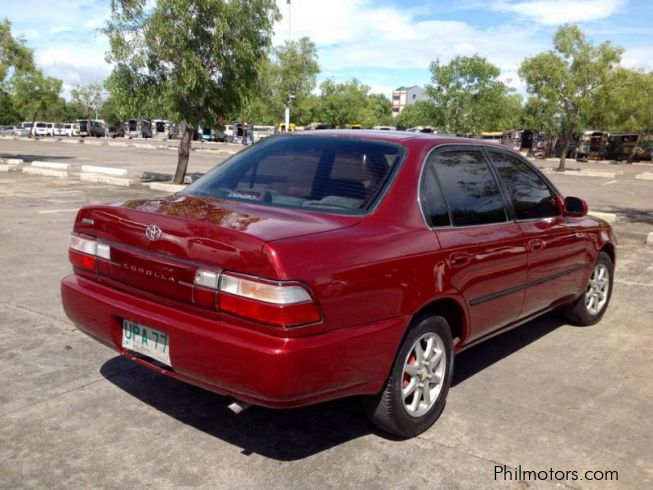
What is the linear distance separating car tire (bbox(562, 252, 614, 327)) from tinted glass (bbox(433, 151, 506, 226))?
5.91 feet

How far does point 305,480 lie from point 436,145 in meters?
2.06

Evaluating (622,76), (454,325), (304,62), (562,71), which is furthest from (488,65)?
(454,325)

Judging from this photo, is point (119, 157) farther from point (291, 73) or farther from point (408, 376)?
point (408, 376)

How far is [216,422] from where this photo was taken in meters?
3.48

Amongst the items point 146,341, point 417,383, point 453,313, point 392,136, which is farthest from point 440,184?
point 146,341

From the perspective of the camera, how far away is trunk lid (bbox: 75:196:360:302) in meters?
2.76

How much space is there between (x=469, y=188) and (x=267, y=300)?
178cm

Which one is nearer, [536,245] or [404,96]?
[536,245]

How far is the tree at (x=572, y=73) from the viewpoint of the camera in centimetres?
2692

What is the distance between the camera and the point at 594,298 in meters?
5.56

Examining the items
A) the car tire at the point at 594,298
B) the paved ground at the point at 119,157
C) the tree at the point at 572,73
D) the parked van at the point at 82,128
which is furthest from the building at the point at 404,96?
the car tire at the point at 594,298

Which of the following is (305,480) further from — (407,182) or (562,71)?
(562,71)

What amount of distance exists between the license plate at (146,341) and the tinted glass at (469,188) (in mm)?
1749

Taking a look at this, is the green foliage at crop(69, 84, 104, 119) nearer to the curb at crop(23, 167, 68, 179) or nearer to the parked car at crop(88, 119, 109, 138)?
the parked car at crop(88, 119, 109, 138)
